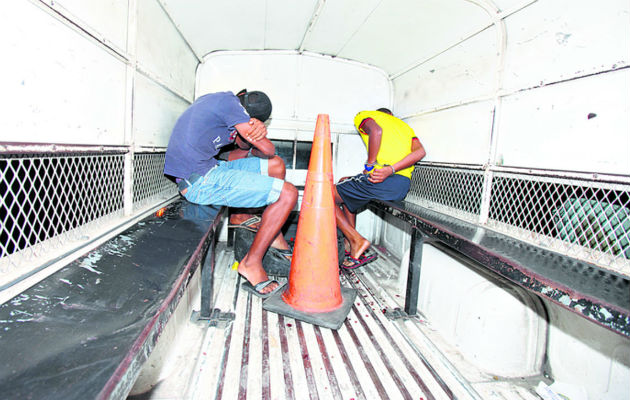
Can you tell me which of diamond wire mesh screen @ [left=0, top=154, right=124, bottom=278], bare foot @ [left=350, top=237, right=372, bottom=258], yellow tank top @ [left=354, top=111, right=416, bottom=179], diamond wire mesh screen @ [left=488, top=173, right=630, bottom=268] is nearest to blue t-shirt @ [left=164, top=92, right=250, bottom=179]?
diamond wire mesh screen @ [left=0, top=154, right=124, bottom=278]

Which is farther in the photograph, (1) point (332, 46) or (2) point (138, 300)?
(1) point (332, 46)

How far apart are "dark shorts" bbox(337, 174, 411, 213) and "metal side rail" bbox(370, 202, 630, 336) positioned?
831 mm

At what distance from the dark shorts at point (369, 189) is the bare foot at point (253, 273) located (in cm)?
121

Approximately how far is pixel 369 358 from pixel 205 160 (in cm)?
177

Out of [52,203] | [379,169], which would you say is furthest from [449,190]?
[52,203]

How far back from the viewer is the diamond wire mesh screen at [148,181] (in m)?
2.08

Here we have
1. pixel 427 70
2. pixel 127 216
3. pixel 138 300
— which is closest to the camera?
pixel 138 300

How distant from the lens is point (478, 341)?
1841mm

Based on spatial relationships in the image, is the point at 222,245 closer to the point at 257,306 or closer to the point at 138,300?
the point at 257,306

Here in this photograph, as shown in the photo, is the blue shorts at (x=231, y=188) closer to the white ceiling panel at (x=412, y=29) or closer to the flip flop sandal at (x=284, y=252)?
the flip flop sandal at (x=284, y=252)

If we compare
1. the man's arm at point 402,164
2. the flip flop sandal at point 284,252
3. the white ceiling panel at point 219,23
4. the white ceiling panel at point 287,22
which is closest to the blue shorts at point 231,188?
the flip flop sandal at point 284,252

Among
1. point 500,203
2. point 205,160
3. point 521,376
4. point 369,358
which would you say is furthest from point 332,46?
point 521,376

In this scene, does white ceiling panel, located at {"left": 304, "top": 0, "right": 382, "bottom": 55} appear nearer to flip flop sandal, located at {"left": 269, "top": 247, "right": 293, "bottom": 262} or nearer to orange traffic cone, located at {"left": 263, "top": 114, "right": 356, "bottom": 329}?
orange traffic cone, located at {"left": 263, "top": 114, "right": 356, "bottom": 329}

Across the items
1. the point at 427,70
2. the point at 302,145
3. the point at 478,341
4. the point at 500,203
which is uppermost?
the point at 427,70
